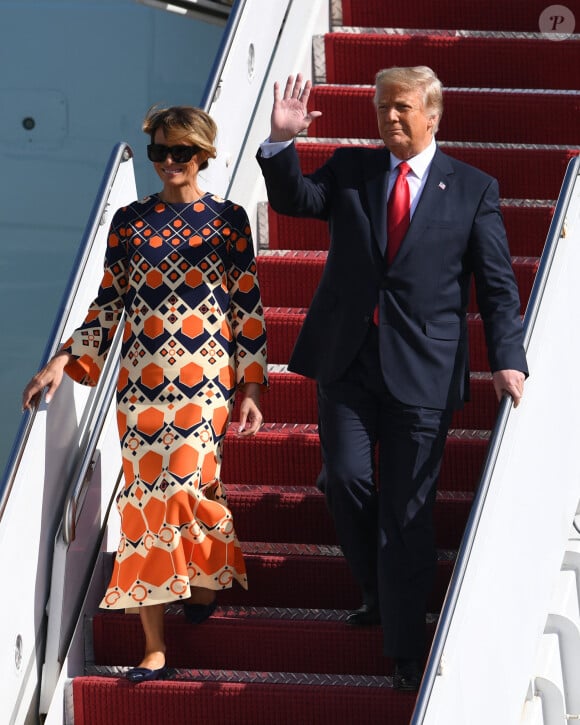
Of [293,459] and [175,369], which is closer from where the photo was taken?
[175,369]

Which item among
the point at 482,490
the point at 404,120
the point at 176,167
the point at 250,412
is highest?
the point at 404,120

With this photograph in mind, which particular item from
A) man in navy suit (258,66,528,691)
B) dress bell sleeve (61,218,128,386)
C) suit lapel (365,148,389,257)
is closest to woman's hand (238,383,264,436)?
man in navy suit (258,66,528,691)

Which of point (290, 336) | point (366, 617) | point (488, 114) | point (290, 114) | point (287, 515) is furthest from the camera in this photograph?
point (488, 114)

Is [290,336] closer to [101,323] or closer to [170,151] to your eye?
[101,323]

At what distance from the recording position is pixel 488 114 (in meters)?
5.61

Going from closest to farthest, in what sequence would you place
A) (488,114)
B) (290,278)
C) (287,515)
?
(287,515), (290,278), (488,114)

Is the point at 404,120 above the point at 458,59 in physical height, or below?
below

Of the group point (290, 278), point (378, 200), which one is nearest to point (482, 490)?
point (378, 200)

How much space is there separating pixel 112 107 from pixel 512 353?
347 cm

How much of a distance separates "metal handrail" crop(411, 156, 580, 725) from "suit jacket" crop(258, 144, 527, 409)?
0.09 metres

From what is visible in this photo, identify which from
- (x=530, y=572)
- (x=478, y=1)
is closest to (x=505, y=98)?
(x=478, y=1)

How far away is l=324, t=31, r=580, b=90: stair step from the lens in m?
5.83

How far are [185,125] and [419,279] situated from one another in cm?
73

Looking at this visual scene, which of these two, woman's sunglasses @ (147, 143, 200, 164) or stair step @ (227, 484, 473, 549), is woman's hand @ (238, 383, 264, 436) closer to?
stair step @ (227, 484, 473, 549)
